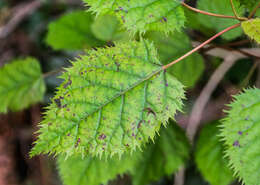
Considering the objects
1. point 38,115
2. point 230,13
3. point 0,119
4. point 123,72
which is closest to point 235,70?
point 230,13

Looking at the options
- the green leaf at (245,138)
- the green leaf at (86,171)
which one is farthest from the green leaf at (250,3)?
the green leaf at (86,171)

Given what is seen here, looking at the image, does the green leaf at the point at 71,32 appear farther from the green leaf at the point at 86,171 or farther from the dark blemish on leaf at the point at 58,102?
the dark blemish on leaf at the point at 58,102

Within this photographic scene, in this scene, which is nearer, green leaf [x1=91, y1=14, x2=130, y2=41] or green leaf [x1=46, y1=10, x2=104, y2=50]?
green leaf [x1=91, y1=14, x2=130, y2=41]

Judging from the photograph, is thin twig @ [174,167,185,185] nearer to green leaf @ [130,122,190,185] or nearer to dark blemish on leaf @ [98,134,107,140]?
green leaf @ [130,122,190,185]

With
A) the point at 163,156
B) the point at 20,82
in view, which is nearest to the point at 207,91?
the point at 163,156

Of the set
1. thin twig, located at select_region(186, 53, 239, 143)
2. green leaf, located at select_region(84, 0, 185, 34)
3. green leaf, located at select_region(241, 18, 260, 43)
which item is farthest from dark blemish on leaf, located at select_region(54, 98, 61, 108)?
thin twig, located at select_region(186, 53, 239, 143)

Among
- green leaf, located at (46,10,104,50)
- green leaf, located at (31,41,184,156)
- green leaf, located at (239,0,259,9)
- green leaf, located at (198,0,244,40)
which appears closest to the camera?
green leaf, located at (31,41,184,156)

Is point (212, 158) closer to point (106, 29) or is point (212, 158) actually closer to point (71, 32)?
point (106, 29)
